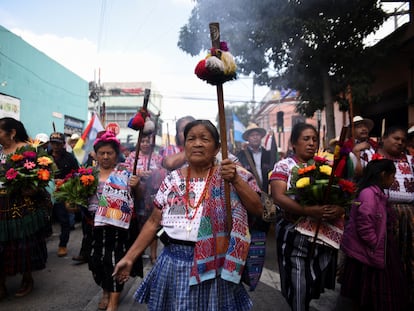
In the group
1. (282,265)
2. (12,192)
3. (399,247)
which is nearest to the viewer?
(282,265)

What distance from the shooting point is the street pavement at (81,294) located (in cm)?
392

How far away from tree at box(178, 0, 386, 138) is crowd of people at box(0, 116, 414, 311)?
2974 mm

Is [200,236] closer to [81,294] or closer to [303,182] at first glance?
[303,182]

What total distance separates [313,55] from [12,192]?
21.6 ft

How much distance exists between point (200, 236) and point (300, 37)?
6.49m

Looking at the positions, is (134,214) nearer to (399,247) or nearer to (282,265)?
(282,265)

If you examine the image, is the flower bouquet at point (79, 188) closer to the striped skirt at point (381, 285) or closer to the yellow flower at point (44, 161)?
the yellow flower at point (44, 161)

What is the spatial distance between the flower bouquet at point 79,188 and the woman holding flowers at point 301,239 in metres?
2.02

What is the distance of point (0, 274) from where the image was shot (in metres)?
4.04

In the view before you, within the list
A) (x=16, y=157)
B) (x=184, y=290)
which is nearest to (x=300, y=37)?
(x=16, y=157)

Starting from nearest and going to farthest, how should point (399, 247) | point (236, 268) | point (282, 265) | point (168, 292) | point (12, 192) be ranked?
point (236, 268) → point (168, 292) → point (282, 265) → point (399, 247) → point (12, 192)

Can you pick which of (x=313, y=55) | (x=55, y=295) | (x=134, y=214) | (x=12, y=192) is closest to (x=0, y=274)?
(x=55, y=295)

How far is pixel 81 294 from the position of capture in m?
4.31

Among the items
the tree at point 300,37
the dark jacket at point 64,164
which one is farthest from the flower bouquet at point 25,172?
the tree at point 300,37
